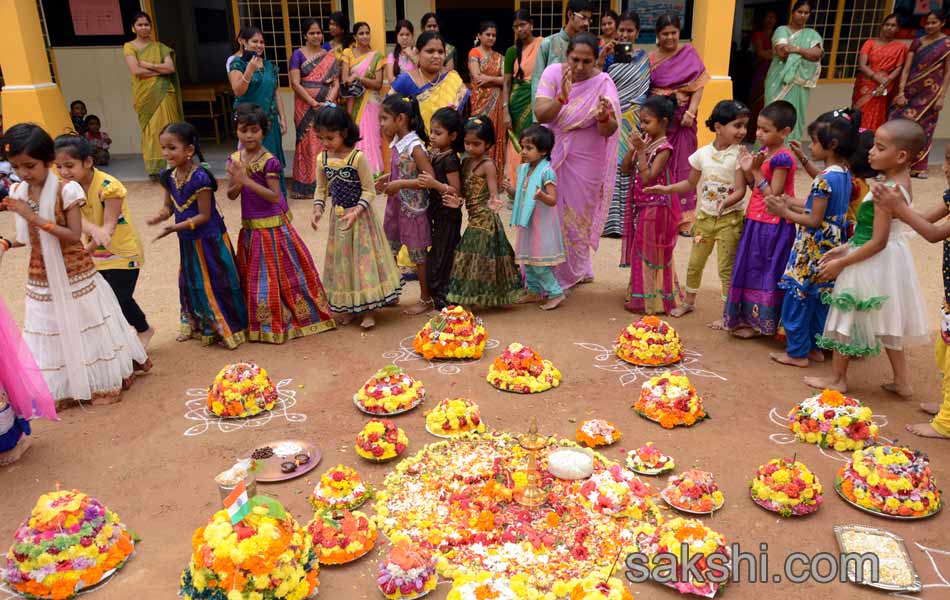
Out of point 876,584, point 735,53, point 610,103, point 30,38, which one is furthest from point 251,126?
point 735,53

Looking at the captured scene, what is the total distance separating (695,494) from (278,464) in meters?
2.08

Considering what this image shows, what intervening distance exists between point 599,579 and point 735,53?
12.1 metres

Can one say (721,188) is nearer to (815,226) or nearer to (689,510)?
(815,226)

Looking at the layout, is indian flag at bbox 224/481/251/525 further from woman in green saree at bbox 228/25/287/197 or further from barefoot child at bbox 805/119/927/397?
woman in green saree at bbox 228/25/287/197

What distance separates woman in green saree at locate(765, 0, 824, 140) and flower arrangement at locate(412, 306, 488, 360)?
617 cm

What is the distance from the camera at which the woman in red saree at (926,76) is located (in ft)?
29.6

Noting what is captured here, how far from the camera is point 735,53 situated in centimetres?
1262

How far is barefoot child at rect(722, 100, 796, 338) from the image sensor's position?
4.60m

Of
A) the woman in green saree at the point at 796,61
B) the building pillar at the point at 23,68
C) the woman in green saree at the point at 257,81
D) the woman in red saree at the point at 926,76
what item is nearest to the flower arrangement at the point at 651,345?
the woman in green saree at the point at 257,81

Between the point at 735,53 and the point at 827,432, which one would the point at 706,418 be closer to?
the point at 827,432

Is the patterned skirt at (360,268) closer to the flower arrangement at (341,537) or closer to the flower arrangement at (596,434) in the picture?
the flower arrangement at (596,434)

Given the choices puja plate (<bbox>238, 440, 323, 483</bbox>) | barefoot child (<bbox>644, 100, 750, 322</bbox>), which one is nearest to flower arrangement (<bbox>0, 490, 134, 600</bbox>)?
puja plate (<bbox>238, 440, 323, 483</bbox>)

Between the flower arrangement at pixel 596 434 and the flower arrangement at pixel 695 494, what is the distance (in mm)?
543

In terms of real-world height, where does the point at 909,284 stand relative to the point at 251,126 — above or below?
below
